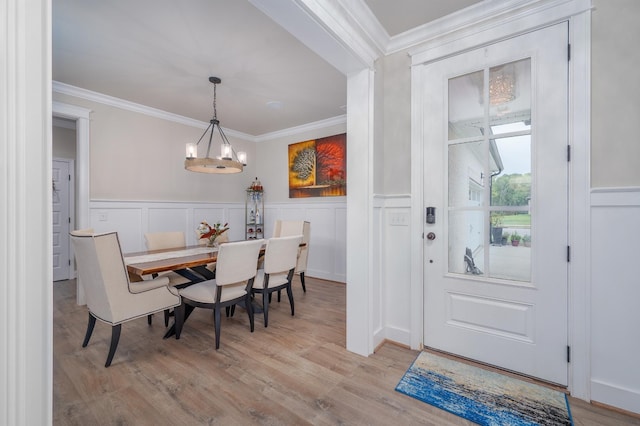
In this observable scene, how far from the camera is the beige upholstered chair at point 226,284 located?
230 cm

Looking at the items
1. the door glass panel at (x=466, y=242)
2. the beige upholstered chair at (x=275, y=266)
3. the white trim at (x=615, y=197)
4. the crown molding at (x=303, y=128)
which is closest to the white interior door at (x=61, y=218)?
the crown molding at (x=303, y=128)

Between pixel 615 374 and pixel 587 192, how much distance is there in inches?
42.3

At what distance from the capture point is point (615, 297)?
162 centimetres

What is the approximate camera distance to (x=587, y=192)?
5.49 ft

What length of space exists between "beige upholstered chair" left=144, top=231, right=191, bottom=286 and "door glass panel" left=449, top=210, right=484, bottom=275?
8.40ft

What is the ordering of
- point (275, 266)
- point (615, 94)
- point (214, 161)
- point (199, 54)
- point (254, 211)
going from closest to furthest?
point (615, 94)
point (199, 54)
point (275, 266)
point (214, 161)
point (254, 211)

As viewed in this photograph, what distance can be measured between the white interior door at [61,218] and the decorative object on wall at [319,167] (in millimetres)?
3775

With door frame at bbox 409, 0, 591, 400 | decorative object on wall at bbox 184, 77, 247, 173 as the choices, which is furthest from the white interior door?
door frame at bbox 409, 0, 591, 400

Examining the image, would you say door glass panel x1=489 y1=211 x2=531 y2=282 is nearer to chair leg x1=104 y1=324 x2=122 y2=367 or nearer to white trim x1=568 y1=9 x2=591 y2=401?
white trim x1=568 y1=9 x2=591 y2=401

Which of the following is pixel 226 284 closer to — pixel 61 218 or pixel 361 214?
pixel 361 214

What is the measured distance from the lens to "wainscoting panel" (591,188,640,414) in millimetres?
1576

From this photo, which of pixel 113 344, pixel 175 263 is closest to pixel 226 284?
pixel 175 263

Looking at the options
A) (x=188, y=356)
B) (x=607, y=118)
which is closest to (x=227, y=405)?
(x=188, y=356)

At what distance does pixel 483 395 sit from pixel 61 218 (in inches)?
242
